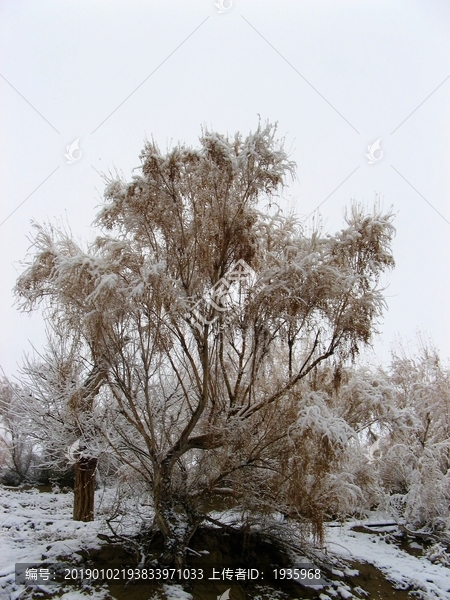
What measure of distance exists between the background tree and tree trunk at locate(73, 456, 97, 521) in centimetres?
254

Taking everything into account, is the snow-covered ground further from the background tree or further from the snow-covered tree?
the background tree

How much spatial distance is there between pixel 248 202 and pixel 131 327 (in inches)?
102

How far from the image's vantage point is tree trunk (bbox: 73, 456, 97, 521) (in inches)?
330

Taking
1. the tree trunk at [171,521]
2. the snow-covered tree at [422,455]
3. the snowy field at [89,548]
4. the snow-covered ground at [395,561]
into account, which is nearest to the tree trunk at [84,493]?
the snowy field at [89,548]

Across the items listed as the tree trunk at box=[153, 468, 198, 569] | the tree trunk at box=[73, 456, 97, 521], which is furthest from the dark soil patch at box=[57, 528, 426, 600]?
the tree trunk at box=[73, 456, 97, 521]

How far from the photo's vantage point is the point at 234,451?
5.96 m

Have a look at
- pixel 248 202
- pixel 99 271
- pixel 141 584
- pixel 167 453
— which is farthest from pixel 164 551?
pixel 248 202

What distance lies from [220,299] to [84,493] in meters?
5.10

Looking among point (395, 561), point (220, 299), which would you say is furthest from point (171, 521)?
point (395, 561)

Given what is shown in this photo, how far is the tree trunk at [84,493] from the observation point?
27.5 ft

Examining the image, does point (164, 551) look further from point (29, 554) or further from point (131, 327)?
point (131, 327)

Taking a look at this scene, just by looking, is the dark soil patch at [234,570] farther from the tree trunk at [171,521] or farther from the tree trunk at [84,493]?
the tree trunk at [84,493]

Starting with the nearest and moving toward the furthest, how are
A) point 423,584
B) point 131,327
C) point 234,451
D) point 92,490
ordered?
1. point 234,451
2. point 131,327
3. point 423,584
4. point 92,490

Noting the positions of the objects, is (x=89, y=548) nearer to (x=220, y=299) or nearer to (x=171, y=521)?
(x=171, y=521)
